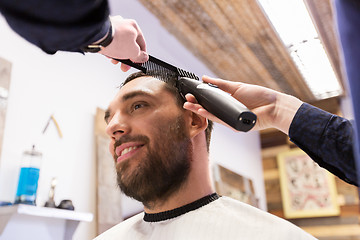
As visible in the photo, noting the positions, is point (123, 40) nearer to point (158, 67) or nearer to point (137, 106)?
point (158, 67)

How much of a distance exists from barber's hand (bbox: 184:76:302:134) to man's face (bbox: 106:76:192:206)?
0.27 metres

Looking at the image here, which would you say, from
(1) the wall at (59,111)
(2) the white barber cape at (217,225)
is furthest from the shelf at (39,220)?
(2) the white barber cape at (217,225)

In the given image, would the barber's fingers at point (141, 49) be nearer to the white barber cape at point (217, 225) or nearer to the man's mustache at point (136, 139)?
the man's mustache at point (136, 139)

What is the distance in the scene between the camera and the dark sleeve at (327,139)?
96 cm

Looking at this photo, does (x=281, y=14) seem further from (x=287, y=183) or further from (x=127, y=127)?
(x=287, y=183)

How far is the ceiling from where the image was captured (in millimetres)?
3473

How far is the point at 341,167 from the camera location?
3.15 feet

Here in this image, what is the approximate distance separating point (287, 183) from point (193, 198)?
4236 mm

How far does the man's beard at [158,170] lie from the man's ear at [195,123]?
9 centimetres

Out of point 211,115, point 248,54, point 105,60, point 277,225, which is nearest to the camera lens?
point 211,115

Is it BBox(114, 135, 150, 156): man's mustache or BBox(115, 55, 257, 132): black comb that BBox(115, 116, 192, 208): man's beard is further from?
BBox(115, 55, 257, 132): black comb

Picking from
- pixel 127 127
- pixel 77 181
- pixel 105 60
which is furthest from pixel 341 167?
pixel 105 60

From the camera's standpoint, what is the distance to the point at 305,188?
5.31 metres

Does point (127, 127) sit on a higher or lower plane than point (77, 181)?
higher
